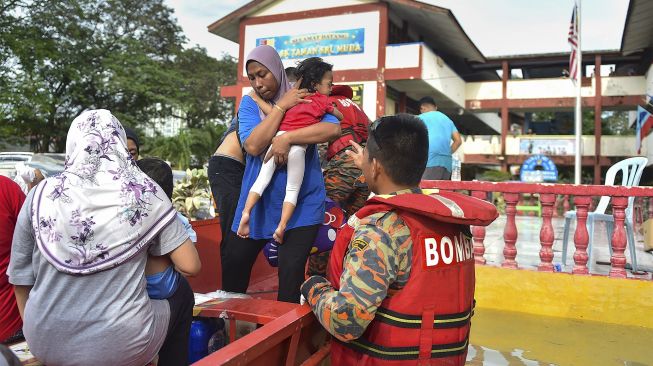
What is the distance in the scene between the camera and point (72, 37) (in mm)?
21016

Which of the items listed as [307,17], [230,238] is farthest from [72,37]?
[230,238]

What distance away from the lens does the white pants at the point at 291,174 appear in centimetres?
224

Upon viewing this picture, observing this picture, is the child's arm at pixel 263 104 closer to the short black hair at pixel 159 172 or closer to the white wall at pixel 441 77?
the short black hair at pixel 159 172

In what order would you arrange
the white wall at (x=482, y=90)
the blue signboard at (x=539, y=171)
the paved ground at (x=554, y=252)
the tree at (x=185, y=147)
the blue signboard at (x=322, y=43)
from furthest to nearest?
the tree at (x=185, y=147), the white wall at (x=482, y=90), the blue signboard at (x=539, y=171), the blue signboard at (x=322, y=43), the paved ground at (x=554, y=252)

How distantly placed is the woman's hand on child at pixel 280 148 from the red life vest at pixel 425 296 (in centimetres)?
67

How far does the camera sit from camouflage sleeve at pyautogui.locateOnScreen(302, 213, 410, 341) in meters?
1.50

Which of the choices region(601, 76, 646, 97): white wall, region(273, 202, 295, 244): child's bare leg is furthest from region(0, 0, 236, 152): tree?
region(273, 202, 295, 244): child's bare leg

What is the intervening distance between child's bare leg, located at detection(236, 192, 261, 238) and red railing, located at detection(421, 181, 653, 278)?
2.69 metres

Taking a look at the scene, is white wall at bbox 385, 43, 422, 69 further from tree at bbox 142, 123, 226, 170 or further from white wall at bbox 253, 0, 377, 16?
tree at bbox 142, 123, 226, 170

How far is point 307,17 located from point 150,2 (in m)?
11.3

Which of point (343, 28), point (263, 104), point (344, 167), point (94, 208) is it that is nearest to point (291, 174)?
point (263, 104)

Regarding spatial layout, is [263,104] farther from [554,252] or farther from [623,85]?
[623,85]

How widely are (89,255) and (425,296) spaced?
3.32ft

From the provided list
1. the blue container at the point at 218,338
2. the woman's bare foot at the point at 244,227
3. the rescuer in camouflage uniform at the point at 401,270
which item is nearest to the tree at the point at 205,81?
the woman's bare foot at the point at 244,227
